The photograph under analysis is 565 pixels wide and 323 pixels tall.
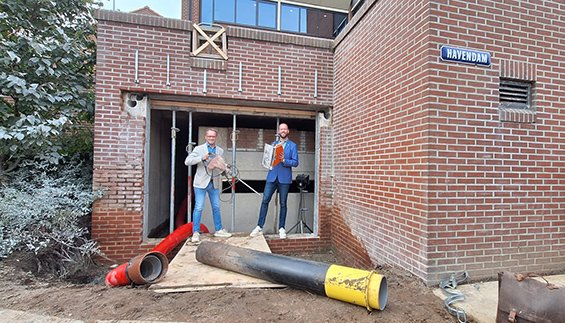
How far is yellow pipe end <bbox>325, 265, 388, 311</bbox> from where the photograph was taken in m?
2.44

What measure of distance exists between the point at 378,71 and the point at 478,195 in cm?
203

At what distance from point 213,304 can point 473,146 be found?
10.5 feet

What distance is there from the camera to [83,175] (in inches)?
201

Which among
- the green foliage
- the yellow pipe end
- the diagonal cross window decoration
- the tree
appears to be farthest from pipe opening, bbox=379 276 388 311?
the tree

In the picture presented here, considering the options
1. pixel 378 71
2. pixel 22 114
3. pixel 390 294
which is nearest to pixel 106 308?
pixel 390 294

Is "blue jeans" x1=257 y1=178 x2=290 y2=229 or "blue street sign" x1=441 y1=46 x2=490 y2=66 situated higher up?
"blue street sign" x1=441 y1=46 x2=490 y2=66

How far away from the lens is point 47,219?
4023 mm

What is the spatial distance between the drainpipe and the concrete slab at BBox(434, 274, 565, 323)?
734 millimetres

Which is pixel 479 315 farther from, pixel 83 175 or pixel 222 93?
pixel 83 175

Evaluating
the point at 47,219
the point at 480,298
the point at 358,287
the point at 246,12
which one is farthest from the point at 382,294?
the point at 246,12

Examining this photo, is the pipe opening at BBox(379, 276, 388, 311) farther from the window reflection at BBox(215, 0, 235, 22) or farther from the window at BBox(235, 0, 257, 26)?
the window reflection at BBox(215, 0, 235, 22)

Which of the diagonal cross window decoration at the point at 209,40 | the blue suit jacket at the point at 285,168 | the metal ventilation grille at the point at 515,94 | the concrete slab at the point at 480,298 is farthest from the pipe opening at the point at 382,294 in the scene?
the diagonal cross window decoration at the point at 209,40

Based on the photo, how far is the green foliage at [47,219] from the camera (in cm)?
366

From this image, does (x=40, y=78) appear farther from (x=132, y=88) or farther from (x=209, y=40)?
(x=209, y=40)
